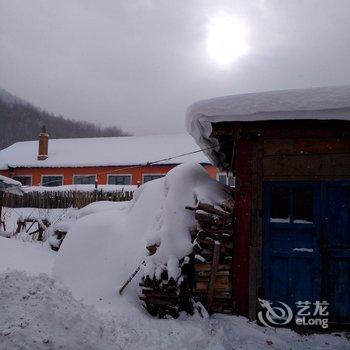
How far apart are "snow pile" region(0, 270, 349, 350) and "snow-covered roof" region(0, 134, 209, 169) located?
20.8m

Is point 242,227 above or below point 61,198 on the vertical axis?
below

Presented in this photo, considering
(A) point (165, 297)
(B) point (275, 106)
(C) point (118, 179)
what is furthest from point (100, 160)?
(B) point (275, 106)

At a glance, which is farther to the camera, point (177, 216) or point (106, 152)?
point (106, 152)

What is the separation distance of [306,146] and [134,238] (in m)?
3.39

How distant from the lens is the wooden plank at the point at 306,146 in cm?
556

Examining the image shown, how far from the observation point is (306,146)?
566cm

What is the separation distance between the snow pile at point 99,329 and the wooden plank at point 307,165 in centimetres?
239

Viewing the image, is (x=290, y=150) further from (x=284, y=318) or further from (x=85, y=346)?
(x=85, y=346)

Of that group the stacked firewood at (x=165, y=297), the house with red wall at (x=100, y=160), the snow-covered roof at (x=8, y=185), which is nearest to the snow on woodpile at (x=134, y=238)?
the stacked firewood at (x=165, y=297)

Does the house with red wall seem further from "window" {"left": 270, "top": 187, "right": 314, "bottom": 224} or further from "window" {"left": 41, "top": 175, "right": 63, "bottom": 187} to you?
"window" {"left": 270, "top": 187, "right": 314, "bottom": 224}

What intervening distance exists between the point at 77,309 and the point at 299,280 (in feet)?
11.2

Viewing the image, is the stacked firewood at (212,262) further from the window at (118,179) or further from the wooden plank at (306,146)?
the window at (118,179)

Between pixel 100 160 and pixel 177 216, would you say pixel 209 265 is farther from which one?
pixel 100 160

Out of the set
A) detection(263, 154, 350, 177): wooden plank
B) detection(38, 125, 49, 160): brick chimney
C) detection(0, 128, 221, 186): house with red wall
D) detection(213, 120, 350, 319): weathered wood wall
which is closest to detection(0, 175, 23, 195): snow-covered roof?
detection(0, 128, 221, 186): house with red wall
